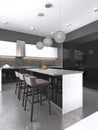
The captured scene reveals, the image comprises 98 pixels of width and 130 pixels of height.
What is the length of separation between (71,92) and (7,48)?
3.95 m

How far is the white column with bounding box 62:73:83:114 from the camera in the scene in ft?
7.76

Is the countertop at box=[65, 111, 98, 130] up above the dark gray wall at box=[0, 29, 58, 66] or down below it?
below

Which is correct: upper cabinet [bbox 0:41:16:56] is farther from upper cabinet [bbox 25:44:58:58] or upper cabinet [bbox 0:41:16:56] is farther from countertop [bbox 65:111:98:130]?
countertop [bbox 65:111:98:130]

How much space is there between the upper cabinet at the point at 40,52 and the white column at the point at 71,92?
377 centimetres

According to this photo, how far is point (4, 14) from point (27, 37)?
91.7 inches

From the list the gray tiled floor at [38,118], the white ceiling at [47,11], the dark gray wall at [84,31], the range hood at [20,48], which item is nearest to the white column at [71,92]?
the gray tiled floor at [38,118]

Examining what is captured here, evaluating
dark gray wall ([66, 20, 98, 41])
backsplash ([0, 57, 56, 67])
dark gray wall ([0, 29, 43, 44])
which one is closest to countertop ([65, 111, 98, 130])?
dark gray wall ([66, 20, 98, 41])

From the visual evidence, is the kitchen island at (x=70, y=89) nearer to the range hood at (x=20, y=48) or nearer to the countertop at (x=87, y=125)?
the countertop at (x=87, y=125)

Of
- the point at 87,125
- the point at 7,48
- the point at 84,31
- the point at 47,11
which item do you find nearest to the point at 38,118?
the point at 87,125

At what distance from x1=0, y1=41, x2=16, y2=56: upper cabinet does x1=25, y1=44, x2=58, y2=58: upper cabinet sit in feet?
2.30

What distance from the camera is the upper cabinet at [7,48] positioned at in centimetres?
497

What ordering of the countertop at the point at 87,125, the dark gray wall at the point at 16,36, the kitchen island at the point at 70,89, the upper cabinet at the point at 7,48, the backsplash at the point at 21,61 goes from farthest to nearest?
the backsplash at the point at 21,61 → the dark gray wall at the point at 16,36 → the upper cabinet at the point at 7,48 → the kitchen island at the point at 70,89 → the countertop at the point at 87,125

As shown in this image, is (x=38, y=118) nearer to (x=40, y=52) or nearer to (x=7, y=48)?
(x=7, y=48)

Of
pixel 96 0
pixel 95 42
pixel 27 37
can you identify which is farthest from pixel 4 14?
pixel 95 42
